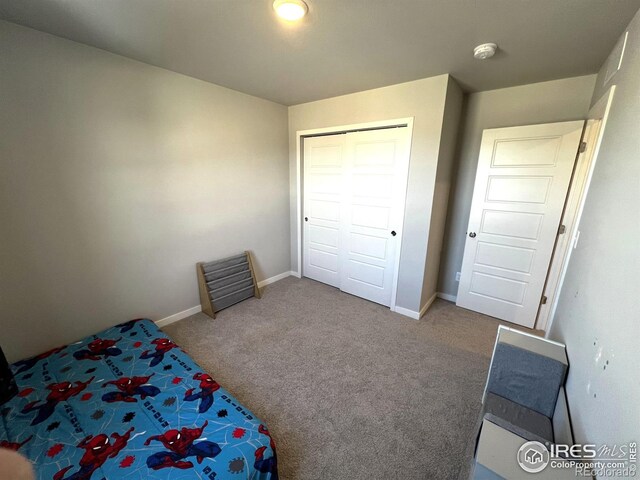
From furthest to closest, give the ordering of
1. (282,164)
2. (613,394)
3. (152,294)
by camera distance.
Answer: (282,164) → (152,294) → (613,394)

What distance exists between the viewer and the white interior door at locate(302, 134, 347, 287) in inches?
125

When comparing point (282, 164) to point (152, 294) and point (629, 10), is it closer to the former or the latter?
point (152, 294)

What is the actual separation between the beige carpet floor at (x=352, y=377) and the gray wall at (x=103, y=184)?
71 cm

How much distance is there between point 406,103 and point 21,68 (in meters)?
2.94

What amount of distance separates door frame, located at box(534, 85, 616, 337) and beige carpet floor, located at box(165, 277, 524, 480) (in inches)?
21.9

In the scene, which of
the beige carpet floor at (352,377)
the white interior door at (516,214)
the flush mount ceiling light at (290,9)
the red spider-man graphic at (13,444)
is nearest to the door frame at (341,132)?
the beige carpet floor at (352,377)

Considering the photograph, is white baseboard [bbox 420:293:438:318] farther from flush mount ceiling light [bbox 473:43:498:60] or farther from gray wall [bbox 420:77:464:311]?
flush mount ceiling light [bbox 473:43:498:60]

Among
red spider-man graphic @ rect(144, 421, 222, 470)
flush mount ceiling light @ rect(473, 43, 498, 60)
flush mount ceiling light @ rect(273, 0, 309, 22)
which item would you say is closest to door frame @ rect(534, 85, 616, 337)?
flush mount ceiling light @ rect(473, 43, 498, 60)

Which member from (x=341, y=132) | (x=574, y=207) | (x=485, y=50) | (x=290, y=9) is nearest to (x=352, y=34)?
(x=290, y=9)

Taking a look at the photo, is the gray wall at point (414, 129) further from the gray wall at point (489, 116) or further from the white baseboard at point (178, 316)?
the white baseboard at point (178, 316)

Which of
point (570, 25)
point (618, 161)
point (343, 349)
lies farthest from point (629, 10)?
point (343, 349)

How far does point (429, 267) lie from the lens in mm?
2811

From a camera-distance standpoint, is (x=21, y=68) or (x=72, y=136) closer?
(x=21, y=68)

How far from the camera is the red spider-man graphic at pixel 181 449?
1148 mm
